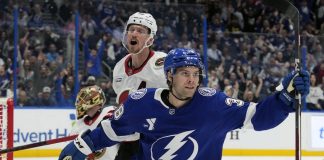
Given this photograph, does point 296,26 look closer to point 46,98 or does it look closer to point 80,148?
point 80,148

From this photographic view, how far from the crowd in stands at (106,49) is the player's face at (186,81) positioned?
4185 mm

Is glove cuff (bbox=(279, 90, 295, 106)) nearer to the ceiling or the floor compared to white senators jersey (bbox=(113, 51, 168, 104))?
nearer to the floor

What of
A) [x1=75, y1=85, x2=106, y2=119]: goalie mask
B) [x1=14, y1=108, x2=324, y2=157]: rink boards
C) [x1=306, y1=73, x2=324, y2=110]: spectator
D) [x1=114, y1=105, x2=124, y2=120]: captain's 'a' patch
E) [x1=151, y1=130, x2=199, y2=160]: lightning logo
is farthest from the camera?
[x1=306, y1=73, x2=324, y2=110]: spectator

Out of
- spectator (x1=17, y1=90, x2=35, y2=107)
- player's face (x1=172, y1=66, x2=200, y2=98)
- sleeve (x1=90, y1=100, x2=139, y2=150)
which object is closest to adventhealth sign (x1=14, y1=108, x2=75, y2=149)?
spectator (x1=17, y1=90, x2=35, y2=107)

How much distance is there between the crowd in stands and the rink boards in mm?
210

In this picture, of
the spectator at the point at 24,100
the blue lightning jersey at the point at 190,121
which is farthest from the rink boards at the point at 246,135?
the blue lightning jersey at the point at 190,121

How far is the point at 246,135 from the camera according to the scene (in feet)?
25.2

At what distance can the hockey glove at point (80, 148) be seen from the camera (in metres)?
3.29

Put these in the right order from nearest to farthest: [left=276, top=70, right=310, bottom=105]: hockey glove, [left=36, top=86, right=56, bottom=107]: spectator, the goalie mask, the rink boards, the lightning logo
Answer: [left=276, top=70, right=310, bottom=105]: hockey glove < the lightning logo < the goalie mask < the rink boards < [left=36, top=86, right=56, bottom=107]: spectator

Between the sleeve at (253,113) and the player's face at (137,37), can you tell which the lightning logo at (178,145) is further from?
the player's face at (137,37)

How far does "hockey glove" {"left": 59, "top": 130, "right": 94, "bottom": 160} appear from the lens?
329 cm

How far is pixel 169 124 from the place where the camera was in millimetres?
3102

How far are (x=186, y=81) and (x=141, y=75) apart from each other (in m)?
1.00

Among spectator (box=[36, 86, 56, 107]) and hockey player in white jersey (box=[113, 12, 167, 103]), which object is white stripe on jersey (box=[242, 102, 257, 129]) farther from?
spectator (box=[36, 86, 56, 107])
